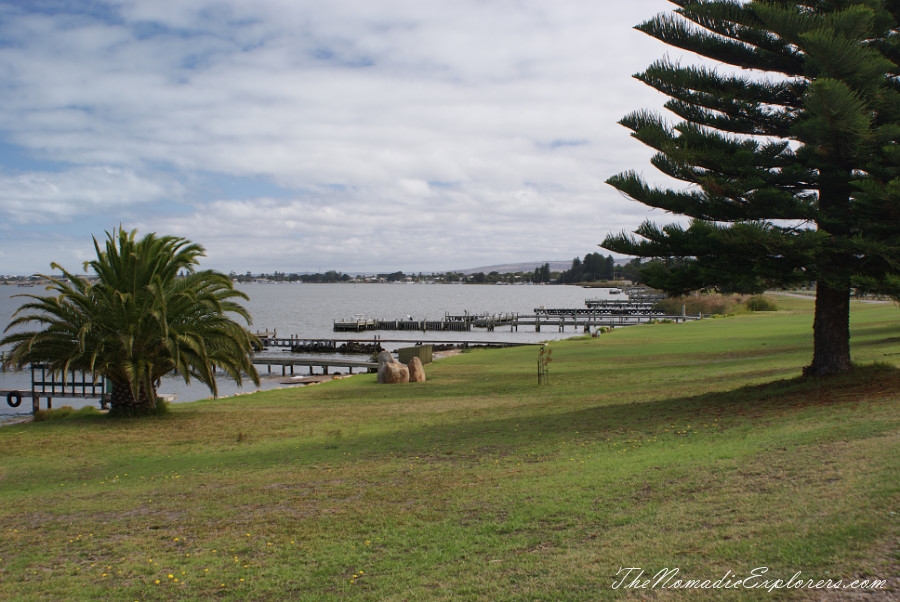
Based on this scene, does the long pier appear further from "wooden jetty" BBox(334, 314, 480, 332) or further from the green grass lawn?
the green grass lawn

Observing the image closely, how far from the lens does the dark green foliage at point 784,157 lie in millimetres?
11344

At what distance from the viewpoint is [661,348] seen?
92.4 feet

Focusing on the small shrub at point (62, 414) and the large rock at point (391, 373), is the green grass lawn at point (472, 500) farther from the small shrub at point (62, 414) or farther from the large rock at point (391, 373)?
the large rock at point (391, 373)

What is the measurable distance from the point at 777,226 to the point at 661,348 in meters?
16.5

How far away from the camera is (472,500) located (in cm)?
723

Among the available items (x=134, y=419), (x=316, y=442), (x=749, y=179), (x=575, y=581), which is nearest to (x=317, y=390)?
(x=134, y=419)

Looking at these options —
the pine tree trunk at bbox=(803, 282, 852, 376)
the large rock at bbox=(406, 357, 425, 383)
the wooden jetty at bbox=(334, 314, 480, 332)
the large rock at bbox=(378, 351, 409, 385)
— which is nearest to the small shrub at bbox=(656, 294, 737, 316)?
the wooden jetty at bbox=(334, 314, 480, 332)

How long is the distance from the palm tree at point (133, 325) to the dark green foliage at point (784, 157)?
866 centimetres

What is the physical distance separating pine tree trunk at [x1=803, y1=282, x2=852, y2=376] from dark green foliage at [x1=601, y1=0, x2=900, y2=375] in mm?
19

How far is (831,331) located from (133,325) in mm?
13379

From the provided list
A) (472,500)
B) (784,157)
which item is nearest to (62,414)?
(472,500)

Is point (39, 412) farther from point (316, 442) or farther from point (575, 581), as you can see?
point (575, 581)

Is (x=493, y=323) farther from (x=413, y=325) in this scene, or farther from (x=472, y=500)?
(x=472, y=500)

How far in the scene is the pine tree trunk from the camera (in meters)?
13.0
